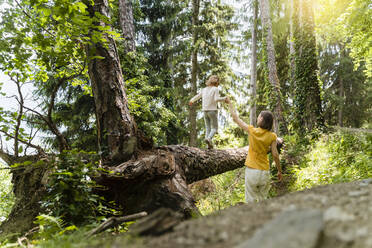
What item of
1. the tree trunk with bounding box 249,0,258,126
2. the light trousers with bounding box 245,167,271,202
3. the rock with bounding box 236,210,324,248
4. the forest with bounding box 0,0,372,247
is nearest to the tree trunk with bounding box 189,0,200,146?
the forest with bounding box 0,0,372,247

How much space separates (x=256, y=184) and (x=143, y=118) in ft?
18.0

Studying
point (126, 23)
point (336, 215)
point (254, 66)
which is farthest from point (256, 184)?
point (254, 66)

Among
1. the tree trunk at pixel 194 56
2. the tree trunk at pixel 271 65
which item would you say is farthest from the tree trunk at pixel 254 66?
the tree trunk at pixel 194 56

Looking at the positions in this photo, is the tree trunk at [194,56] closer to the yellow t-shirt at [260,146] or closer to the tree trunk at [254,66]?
the tree trunk at [254,66]

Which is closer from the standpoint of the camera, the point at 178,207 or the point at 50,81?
the point at 178,207

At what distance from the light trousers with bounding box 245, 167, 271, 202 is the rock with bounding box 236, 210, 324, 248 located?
114 inches

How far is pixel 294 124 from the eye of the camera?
8672 millimetres

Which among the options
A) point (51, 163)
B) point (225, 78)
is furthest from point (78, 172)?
point (225, 78)

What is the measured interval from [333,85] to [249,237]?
1102 inches

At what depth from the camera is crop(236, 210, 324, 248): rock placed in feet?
2.83

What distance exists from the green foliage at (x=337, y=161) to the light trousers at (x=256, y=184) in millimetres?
2331

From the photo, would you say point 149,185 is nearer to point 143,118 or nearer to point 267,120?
point 267,120

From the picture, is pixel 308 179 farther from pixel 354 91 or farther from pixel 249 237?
pixel 354 91

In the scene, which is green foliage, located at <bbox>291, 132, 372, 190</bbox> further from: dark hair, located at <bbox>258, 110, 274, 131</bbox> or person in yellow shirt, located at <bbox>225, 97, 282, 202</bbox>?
dark hair, located at <bbox>258, 110, 274, 131</bbox>
